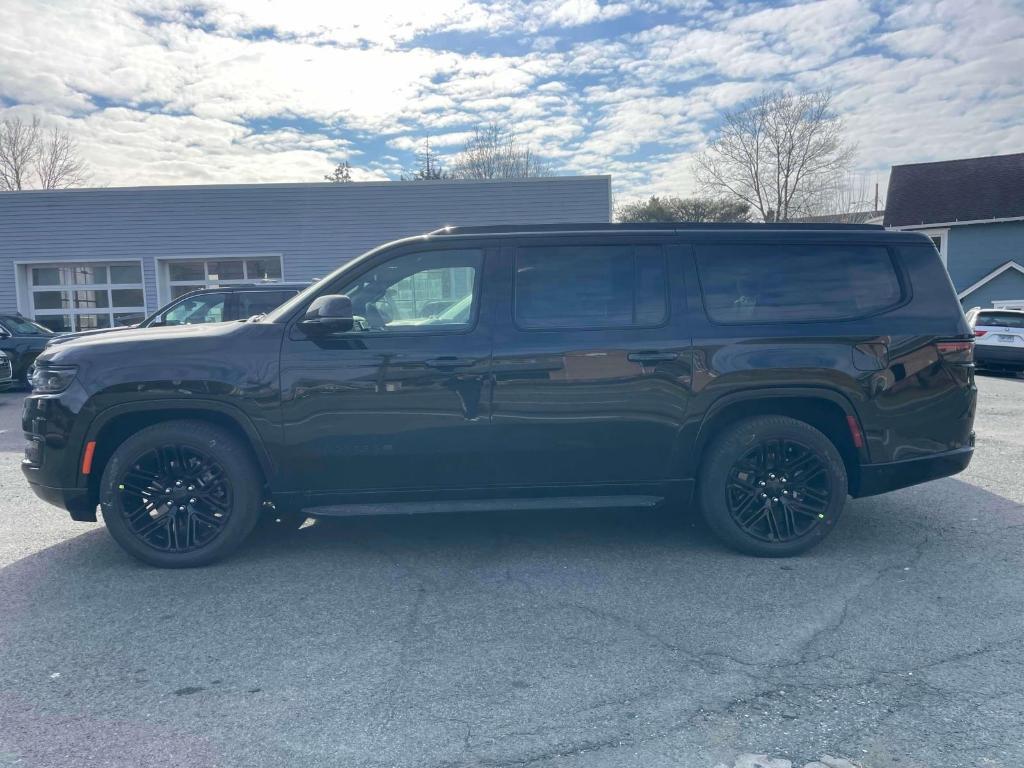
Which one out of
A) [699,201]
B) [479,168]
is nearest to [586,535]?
[699,201]

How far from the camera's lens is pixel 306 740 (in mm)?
3031

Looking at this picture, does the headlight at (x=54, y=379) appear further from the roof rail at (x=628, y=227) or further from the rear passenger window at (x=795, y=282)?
the rear passenger window at (x=795, y=282)

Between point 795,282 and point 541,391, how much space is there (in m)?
1.77

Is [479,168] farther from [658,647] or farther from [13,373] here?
[658,647]

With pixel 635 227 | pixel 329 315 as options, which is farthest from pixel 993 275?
pixel 329 315

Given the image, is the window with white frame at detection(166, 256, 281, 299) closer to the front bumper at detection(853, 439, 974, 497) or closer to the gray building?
the gray building

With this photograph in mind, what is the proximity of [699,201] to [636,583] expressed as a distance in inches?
1584

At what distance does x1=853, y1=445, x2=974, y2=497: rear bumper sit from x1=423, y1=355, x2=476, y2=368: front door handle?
8.38ft

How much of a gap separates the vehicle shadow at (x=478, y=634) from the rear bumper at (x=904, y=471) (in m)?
0.44

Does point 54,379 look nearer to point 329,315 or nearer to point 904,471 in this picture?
point 329,315

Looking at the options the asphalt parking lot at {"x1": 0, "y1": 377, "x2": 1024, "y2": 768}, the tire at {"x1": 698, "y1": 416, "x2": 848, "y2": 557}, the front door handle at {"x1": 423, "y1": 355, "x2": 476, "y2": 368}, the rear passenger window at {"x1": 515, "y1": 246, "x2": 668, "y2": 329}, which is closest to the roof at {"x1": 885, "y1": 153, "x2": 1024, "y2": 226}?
the asphalt parking lot at {"x1": 0, "y1": 377, "x2": 1024, "y2": 768}

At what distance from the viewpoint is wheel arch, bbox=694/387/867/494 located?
495cm

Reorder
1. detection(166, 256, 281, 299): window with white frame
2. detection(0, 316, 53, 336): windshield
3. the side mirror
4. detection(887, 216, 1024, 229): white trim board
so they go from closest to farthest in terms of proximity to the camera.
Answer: the side mirror
detection(0, 316, 53, 336): windshield
detection(166, 256, 281, 299): window with white frame
detection(887, 216, 1024, 229): white trim board

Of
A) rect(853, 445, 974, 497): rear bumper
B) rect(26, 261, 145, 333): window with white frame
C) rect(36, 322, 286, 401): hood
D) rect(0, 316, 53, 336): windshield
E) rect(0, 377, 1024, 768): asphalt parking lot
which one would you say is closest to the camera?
rect(0, 377, 1024, 768): asphalt parking lot
